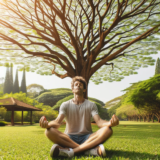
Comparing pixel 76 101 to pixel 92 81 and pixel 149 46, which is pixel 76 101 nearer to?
pixel 149 46

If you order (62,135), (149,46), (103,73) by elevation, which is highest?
(149,46)

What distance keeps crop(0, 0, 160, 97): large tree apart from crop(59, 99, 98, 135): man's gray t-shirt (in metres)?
6.36

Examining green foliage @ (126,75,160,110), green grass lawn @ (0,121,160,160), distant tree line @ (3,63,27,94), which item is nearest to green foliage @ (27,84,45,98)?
distant tree line @ (3,63,27,94)

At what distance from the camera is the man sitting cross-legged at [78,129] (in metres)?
2.88

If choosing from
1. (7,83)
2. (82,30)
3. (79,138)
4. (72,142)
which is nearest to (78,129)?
(79,138)

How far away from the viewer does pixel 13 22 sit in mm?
12844

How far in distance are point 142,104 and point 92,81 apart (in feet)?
33.2

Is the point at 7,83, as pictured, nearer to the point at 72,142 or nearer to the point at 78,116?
the point at 78,116

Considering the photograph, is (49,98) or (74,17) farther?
(49,98)

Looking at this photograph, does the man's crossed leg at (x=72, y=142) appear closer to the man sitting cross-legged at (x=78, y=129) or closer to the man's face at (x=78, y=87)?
the man sitting cross-legged at (x=78, y=129)

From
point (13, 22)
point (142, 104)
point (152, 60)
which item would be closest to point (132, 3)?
point (152, 60)

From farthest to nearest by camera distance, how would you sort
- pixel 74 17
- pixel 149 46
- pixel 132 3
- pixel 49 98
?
pixel 49 98, pixel 149 46, pixel 74 17, pixel 132 3

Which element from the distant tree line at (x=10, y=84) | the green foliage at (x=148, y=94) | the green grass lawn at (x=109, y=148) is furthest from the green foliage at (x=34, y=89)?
the green grass lawn at (x=109, y=148)

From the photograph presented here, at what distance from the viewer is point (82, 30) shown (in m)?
12.2
